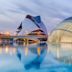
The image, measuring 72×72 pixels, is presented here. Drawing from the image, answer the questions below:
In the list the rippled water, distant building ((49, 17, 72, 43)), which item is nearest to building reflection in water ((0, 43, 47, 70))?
the rippled water

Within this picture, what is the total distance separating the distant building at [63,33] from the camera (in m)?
51.9

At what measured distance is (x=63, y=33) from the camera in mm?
53750

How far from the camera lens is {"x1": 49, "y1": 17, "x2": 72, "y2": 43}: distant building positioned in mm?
51938

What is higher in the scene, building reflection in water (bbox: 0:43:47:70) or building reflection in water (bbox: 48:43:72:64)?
building reflection in water (bbox: 48:43:72:64)

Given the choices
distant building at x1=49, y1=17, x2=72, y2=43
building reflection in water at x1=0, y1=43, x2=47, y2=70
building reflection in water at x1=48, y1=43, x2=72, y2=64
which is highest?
distant building at x1=49, y1=17, x2=72, y2=43

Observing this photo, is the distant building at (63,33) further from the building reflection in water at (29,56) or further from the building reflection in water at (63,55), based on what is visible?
the building reflection in water at (29,56)

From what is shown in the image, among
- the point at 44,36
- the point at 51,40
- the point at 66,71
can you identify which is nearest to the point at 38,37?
the point at 44,36

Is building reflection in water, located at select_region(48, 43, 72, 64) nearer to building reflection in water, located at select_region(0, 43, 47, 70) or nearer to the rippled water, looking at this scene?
the rippled water

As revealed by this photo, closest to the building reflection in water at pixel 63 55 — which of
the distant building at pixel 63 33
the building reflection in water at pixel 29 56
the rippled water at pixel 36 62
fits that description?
the rippled water at pixel 36 62

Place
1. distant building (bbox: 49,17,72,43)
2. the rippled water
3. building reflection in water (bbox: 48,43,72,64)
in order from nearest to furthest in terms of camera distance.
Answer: the rippled water, building reflection in water (bbox: 48,43,72,64), distant building (bbox: 49,17,72,43)

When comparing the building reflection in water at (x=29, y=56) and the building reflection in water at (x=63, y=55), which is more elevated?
the building reflection in water at (x=63, y=55)

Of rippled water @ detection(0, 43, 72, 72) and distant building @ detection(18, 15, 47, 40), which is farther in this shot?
distant building @ detection(18, 15, 47, 40)

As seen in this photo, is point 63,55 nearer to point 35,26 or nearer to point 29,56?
point 29,56

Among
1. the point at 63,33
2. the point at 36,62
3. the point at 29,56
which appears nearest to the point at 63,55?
the point at 29,56
